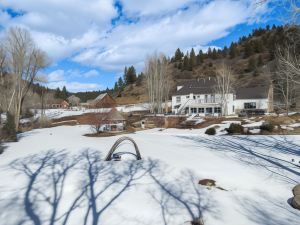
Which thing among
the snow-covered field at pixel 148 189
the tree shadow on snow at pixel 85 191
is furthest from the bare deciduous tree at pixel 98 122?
the tree shadow on snow at pixel 85 191

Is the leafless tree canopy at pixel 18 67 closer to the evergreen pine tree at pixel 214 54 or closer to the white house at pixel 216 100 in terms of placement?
the white house at pixel 216 100

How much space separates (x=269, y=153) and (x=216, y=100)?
40.5m

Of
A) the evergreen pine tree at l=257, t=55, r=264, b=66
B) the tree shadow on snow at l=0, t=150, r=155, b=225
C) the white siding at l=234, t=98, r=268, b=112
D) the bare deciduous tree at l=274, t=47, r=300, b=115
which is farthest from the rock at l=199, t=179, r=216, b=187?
the evergreen pine tree at l=257, t=55, r=264, b=66

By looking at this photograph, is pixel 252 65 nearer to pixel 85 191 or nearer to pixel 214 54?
pixel 214 54

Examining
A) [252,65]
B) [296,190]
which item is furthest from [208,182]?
[252,65]

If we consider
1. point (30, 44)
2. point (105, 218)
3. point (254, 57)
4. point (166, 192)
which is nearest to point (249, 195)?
point (166, 192)

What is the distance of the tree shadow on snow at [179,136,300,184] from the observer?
40.3ft

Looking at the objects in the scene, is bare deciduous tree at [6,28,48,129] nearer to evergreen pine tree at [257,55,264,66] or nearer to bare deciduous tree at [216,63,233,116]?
bare deciduous tree at [216,63,233,116]

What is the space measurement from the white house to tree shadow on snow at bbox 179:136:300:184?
32.6 meters

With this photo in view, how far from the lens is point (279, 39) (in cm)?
9488

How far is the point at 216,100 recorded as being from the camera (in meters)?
55.8

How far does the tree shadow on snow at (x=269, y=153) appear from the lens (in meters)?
12.3

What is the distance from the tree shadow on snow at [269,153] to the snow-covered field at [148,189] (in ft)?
0.17

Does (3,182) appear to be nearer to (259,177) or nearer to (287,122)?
(259,177)
